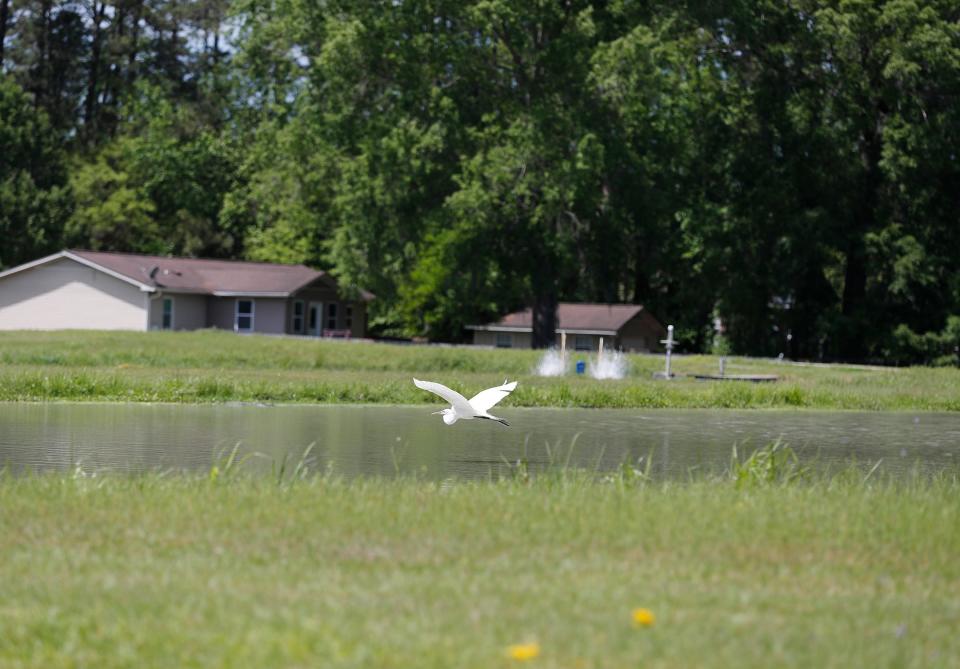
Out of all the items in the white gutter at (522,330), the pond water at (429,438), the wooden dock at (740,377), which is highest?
the white gutter at (522,330)

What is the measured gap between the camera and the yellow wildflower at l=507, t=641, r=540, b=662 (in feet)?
20.7

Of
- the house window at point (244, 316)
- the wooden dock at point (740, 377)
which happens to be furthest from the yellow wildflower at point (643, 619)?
the house window at point (244, 316)

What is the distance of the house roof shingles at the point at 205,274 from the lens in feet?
194

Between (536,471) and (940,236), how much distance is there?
4282 centimetres

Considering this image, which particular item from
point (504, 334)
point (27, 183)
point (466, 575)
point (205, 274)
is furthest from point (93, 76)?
point (466, 575)

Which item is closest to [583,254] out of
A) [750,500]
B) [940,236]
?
[940,236]

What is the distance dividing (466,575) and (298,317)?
58.4m

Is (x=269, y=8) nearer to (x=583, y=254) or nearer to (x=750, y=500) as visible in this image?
(x=583, y=254)

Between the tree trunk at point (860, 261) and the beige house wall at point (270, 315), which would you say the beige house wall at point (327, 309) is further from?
the tree trunk at point (860, 261)

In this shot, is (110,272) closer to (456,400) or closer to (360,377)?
(360,377)

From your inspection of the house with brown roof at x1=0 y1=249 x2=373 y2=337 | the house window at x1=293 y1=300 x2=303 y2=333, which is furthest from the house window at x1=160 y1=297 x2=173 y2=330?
the house window at x1=293 y1=300 x2=303 y2=333

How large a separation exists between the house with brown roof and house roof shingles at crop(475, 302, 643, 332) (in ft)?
33.9

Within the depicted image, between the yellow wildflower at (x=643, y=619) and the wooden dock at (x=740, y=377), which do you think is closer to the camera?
the yellow wildflower at (x=643, y=619)

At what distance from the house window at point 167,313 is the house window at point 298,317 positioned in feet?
20.9
